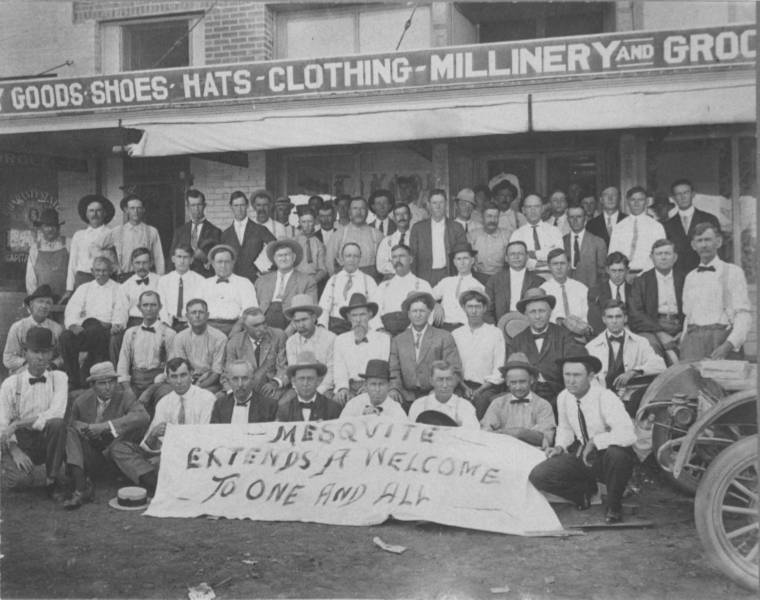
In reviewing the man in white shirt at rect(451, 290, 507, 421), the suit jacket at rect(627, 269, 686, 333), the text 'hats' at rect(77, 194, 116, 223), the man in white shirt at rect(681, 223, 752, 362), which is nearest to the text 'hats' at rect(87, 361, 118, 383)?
the text 'hats' at rect(77, 194, 116, 223)

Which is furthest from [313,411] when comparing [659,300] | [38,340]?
[659,300]

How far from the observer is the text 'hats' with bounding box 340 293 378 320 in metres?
6.97

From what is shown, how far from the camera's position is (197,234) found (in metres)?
8.53

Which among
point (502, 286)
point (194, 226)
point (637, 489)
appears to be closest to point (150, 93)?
point (194, 226)

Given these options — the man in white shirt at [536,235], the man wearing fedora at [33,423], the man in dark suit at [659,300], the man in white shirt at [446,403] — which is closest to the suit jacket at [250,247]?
the man wearing fedora at [33,423]

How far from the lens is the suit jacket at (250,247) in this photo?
834 centimetres

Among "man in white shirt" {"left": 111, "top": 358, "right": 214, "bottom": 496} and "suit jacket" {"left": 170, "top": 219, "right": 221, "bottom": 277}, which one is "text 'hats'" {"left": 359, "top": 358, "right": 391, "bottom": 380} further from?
"suit jacket" {"left": 170, "top": 219, "right": 221, "bottom": 277}

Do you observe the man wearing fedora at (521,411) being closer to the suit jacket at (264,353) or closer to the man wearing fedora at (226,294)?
the suit jacket at (264,353)

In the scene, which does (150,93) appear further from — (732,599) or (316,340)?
(732,599)

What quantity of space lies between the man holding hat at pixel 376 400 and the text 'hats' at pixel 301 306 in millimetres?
1133

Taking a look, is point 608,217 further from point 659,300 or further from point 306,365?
point 306,365

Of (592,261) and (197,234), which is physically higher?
(197,234)

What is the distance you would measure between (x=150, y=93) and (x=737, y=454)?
701cm

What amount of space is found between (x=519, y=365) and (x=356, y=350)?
5.34 feet
